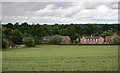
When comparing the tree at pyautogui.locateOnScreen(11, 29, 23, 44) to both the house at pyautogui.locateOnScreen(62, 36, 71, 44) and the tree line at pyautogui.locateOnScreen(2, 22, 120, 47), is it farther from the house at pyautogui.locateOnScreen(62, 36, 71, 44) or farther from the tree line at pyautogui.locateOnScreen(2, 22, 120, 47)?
the house at pyautogui.locateOnScreen(62, 36, 71, 44)

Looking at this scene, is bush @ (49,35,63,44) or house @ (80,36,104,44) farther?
house @ (80,36,104,44)

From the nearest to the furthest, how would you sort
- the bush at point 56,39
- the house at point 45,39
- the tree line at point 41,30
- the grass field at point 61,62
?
1. the grass field at point 61,62
2. the tree line at point 41,30
3. the house at point 45,39
4. the bush at point 56,39

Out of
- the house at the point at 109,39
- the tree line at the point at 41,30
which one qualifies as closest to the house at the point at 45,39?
the tree line at the point at 41,30

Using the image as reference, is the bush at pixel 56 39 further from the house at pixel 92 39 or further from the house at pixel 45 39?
the house at pixel 92 39

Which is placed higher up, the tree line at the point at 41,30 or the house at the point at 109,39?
the tree line at the point at 41,30

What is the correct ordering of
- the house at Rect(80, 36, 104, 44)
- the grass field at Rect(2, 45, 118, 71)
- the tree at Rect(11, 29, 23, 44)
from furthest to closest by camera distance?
the house at Rect(80, 36, 104, 44)
the tree at Rect(11, 29, 23, 44)
the grass field at Rect(2, 45, 118, 71)

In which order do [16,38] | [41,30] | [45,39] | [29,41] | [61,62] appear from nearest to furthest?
[61,62] → [16,38] → [41,30] → [29,41] → [45,39]

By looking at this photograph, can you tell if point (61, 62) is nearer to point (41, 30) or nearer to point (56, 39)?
point (41, 30)

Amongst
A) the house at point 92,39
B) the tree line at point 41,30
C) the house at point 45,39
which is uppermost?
the tree line at point 41,30

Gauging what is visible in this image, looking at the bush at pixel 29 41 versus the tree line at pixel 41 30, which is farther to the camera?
the bush at pixel 29 41

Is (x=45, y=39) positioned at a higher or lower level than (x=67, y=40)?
higher

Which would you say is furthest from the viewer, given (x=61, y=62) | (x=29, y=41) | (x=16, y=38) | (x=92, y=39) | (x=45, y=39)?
(x=92, y=39)

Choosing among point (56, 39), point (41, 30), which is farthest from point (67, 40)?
point (41, 30)

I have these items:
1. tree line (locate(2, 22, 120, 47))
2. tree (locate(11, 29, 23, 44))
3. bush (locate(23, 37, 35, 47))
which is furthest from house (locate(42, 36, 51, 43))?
tree (locate(11, 29, 23, 44))
